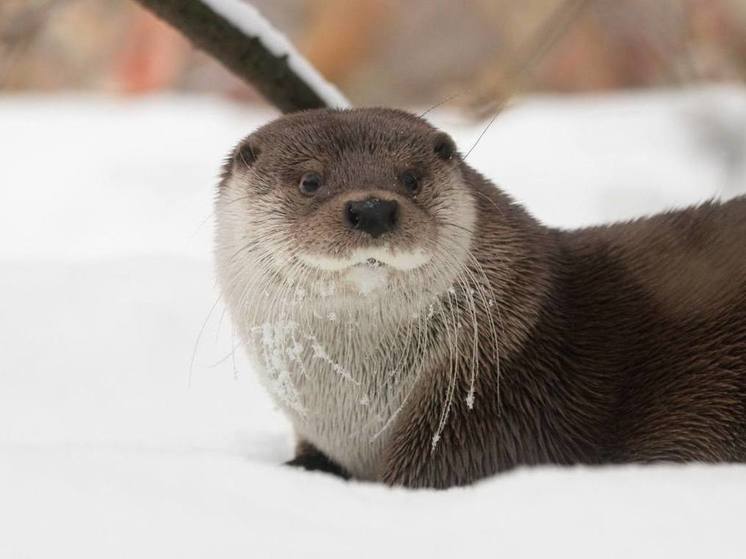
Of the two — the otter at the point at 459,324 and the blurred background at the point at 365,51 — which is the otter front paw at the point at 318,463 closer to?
the otter at the point at 459,324

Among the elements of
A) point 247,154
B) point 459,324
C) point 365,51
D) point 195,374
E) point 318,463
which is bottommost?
point 318,463

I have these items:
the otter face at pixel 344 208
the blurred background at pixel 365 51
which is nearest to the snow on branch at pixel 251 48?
the blurred background at pixel 365 51

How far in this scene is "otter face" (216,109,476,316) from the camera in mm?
A: 2268

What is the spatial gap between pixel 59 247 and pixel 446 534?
4305mm

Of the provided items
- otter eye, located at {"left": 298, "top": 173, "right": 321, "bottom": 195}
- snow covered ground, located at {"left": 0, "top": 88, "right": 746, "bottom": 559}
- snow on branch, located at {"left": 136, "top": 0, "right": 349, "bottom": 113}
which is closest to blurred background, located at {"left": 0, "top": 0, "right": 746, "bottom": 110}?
snow covered ground, located at {"left": 0, "top": 88, "right": 746, "bottom": 559}

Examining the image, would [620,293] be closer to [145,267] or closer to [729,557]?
[729,557]

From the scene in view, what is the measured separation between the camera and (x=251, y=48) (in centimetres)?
336

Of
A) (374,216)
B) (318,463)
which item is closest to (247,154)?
(374,216)

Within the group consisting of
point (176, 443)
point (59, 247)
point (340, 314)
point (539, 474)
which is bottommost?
point (539, 474)

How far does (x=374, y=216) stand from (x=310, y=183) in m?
0.29

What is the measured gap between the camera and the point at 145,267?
4477mm

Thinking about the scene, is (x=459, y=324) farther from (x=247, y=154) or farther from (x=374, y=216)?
(x=247, y=154)

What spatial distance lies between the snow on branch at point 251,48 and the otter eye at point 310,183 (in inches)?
38.5

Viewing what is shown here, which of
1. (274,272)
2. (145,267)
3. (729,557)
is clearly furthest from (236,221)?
(145,267)
